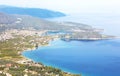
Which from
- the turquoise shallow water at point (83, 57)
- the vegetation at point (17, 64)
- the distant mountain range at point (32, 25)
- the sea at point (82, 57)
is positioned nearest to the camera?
the vegetation at point (17, 64)

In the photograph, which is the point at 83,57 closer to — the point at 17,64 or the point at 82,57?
the point at 82,57

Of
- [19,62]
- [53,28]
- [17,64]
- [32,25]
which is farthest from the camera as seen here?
[32,25]

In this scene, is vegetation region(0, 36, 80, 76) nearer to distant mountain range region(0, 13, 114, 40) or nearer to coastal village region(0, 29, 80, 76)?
coastal village region(0, 29, 80, 76)

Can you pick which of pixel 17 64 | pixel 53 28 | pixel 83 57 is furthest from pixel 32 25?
pixel 17 64

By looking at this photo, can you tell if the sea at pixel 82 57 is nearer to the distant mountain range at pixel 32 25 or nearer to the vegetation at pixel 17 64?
the vegetation at pixel 17 64

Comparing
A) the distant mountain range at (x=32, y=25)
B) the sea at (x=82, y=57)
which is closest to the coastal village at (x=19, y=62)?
the sea at (x=82, y=57)

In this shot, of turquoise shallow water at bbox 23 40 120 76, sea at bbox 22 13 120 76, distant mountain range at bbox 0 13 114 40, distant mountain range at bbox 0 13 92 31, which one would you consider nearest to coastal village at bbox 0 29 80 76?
sea at bbox 22 13 120 76

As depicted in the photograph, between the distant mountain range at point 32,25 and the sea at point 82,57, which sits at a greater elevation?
the distant mountain range at point 32,25

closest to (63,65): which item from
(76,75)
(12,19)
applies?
(76,75)

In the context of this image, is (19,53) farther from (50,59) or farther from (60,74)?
(60,74)
